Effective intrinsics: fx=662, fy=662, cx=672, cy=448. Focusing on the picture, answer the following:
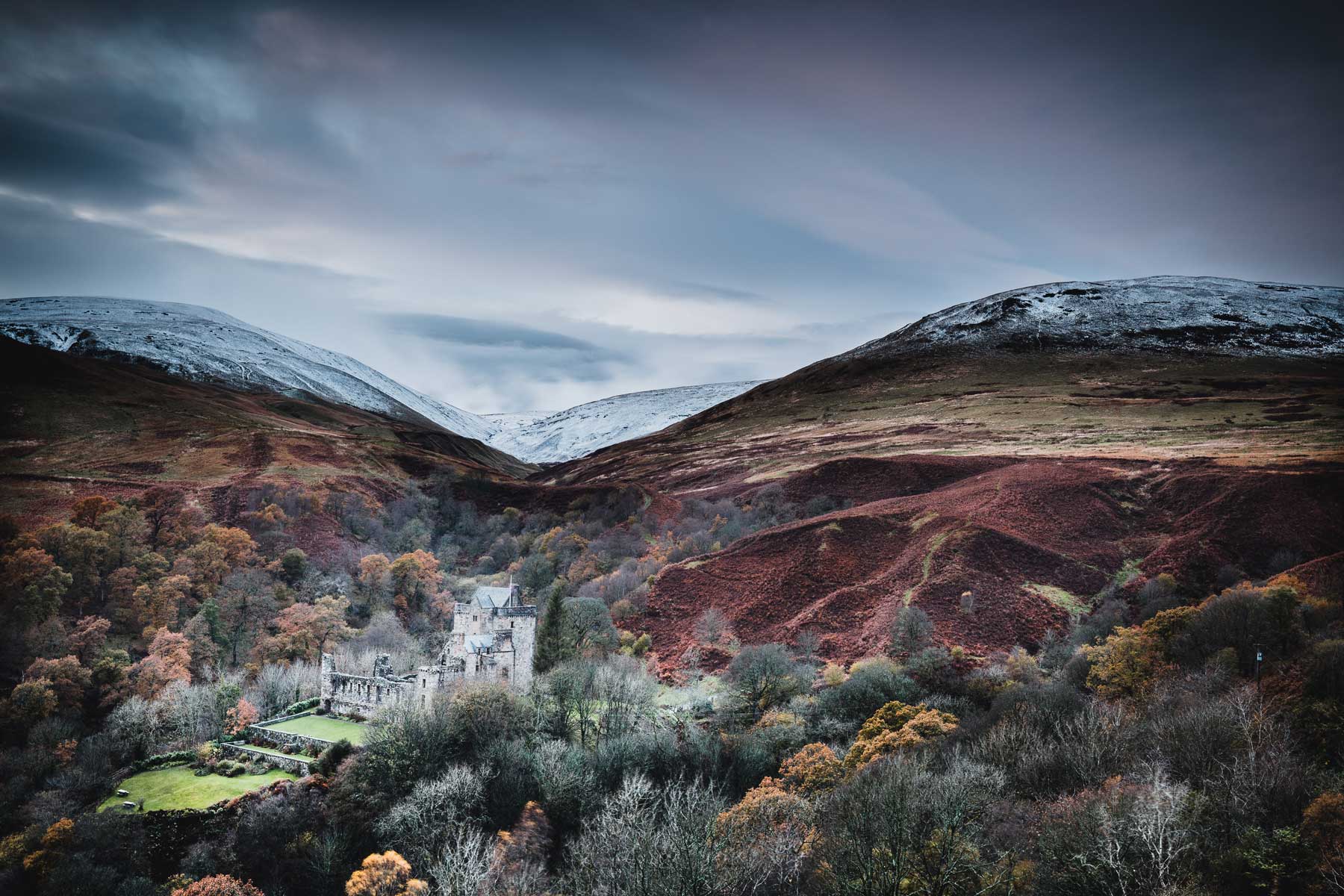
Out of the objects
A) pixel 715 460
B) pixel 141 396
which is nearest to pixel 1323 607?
pixel 715 460

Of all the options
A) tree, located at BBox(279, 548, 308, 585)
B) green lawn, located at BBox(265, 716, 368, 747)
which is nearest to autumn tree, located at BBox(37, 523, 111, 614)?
tree, located at BBox(279, 548, 308, 585)

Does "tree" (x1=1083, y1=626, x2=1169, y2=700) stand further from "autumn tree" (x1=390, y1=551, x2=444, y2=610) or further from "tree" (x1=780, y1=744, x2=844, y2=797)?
"autumn tree" (x1=390, y1=551, x2=444, y2=610)

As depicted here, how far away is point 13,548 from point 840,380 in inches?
5177

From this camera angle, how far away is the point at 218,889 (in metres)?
26.8

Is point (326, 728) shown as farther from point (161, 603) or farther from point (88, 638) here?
point (161, 603)

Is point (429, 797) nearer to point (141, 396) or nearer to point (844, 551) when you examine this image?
point (844, 551)

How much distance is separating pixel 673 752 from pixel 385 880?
1251 centimetres

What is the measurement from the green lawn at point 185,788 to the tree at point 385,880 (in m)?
11.0

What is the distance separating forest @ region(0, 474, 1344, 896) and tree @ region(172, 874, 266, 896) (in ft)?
0.63

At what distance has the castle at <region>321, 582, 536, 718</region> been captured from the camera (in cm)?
4034

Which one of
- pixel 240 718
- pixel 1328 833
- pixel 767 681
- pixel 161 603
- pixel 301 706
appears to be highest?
pixel 1328 833

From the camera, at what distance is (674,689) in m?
43.5

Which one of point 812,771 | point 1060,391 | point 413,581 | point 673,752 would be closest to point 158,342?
point 413,581

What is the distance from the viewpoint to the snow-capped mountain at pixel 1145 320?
125 metres
